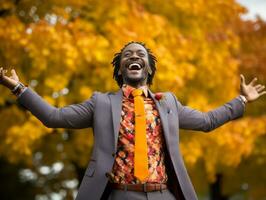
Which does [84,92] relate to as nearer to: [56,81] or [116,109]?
[56,81]

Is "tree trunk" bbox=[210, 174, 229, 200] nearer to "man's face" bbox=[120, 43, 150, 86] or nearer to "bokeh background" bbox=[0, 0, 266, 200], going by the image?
"bokeh background" bbox=[0, 0, 266, 200]

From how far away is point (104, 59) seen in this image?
1144 centimetres

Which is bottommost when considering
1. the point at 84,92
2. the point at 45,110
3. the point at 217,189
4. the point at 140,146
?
the point at 140,146

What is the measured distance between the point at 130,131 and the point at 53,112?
0.58 metres

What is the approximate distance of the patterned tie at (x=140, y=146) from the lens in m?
4.76

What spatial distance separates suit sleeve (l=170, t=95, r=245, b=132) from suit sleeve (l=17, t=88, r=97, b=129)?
750 millimetres

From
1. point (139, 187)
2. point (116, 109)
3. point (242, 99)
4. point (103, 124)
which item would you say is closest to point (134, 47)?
point (116, 109)

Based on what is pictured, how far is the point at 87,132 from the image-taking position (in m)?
12.3

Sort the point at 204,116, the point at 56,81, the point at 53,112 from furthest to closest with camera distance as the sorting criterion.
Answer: the point at 56,81
the point at 204,116
the point at 53,112

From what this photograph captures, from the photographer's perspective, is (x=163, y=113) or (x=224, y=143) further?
(x=224, y=143)

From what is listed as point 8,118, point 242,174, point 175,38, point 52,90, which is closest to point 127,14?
point 175,38

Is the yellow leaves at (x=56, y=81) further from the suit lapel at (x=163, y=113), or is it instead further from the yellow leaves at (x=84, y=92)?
the suit lapel at (x=163, y=113)

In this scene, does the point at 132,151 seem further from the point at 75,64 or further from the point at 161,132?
the point at 75,64

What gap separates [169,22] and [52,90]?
10.3ft
